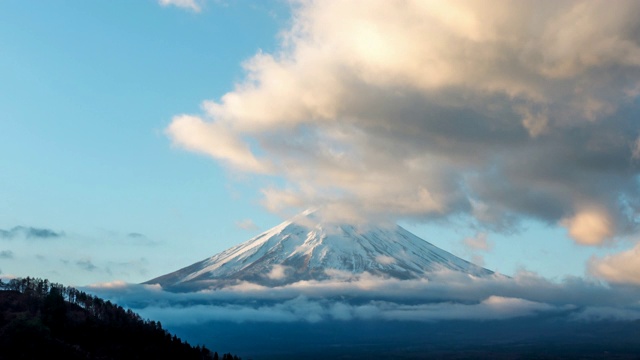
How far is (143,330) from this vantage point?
19738 cm

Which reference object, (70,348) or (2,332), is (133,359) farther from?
(2,332)

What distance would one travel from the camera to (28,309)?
637ft

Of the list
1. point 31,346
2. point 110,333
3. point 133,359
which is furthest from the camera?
point 110,333

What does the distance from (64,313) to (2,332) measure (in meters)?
23.9

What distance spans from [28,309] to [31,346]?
37346mm

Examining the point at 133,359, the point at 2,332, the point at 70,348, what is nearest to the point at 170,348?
the point at 133,359

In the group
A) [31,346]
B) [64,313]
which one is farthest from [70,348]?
[64,313]

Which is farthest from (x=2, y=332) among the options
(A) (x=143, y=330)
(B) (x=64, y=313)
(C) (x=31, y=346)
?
(A) (x=143, y=330)

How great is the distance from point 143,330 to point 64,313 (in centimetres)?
2109

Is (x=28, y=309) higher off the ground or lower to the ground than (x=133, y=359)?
higher

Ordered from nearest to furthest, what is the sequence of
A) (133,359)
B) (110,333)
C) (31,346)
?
1. (31,346)
2. (133,359)
3. (110,333)

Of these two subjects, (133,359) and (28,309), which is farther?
(28,309)

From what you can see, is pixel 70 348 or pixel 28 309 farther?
pixel 28 309

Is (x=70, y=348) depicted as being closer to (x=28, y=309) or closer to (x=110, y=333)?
(x=110, y=333)
